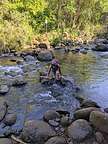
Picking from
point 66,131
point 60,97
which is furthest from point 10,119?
point 60,97

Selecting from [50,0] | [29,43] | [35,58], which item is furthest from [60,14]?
[35,58]

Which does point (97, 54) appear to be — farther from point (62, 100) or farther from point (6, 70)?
point (62, 100)

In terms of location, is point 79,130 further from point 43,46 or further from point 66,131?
point 43,46

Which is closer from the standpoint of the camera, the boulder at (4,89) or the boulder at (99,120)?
the boulder at (99,120)

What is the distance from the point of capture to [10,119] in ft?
45.7

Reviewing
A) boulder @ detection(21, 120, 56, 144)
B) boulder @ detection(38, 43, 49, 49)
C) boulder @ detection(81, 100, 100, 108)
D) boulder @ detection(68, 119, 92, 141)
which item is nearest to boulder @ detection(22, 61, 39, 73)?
boulder @ detection(38, 43, 49, 49)

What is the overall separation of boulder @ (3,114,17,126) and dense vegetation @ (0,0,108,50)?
62.2 feet

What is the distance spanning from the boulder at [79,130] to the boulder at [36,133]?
0.71 m

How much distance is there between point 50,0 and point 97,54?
49.9 feet

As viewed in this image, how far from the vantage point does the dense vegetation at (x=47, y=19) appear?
113 ft

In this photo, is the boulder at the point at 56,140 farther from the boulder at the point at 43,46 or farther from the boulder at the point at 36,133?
the boulder at the point at 43,46

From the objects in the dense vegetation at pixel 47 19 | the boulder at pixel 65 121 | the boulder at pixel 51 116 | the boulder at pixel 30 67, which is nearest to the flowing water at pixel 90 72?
the boulder at pixel 30 67

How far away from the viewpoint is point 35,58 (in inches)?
1231

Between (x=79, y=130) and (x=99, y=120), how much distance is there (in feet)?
2.87
